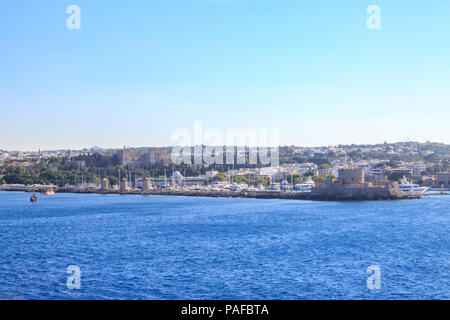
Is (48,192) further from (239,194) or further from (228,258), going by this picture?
(228,258)

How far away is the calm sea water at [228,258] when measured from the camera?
11.8m

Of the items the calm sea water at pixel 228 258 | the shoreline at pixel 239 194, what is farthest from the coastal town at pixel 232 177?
the calm sea water at pixel 228 258

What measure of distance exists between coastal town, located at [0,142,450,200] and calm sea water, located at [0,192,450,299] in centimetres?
1709

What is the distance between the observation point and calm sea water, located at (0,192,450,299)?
38.8 feet

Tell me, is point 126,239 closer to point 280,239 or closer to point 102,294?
point 280,239

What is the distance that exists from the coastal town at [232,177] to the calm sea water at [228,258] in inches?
673

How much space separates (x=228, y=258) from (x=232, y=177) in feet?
175

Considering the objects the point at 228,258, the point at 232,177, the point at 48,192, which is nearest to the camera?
the point at 228,258

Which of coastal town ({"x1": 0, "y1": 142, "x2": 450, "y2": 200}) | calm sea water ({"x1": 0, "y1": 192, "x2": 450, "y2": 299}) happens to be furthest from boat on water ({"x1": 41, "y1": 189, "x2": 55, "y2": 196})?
calm sea water ({"x1": 0, "y1": 192, "x2": 450, "y2": 299})

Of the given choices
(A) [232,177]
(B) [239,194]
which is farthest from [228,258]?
(A) [232,177]

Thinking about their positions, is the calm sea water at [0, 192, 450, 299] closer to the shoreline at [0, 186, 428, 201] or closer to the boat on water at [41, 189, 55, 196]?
the shoreline at [0, 186, 428, 201]

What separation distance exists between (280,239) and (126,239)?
560 cm

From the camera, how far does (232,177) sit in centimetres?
6894

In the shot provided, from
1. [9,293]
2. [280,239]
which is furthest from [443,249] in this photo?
[9,293]
